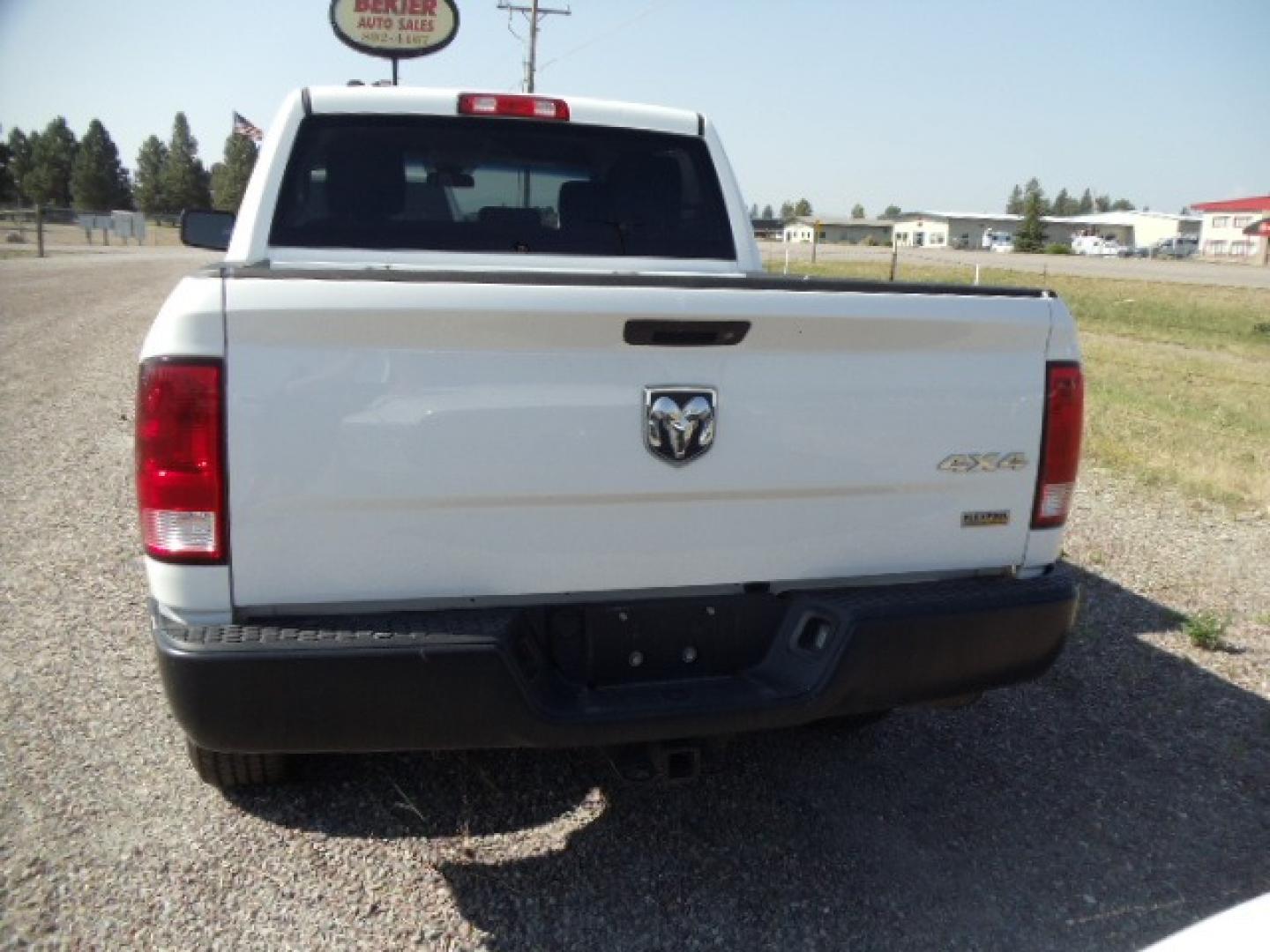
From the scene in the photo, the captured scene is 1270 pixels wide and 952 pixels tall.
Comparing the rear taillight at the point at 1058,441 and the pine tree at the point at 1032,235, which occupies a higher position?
the pine tree at the point at 1032,235

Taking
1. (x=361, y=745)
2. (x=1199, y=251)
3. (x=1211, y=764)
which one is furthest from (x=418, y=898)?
(x=1199, y=251)

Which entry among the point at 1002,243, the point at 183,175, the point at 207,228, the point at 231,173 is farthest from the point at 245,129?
the point at 1002,243

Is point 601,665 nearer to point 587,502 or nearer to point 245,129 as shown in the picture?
point 587,502

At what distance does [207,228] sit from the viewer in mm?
4637

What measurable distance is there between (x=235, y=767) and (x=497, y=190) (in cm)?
241

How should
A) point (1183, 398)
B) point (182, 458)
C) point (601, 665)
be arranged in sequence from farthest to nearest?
point (1183, 398)
point (601, 665)
point (182, 458)

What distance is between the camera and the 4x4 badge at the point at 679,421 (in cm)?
229

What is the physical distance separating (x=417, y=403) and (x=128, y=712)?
2.08 m

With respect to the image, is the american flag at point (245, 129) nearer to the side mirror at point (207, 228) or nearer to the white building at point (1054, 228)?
the side mirror at point (207, 228)

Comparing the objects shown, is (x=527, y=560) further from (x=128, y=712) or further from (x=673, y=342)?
(x=128, y=712)

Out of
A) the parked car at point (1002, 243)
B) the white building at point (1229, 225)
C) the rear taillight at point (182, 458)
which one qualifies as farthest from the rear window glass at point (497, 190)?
the white building at point (1229, 225)

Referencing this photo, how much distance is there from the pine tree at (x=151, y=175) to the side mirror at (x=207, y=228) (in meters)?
81.5

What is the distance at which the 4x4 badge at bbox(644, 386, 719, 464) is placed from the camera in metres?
2.29

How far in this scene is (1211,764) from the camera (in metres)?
3.50
